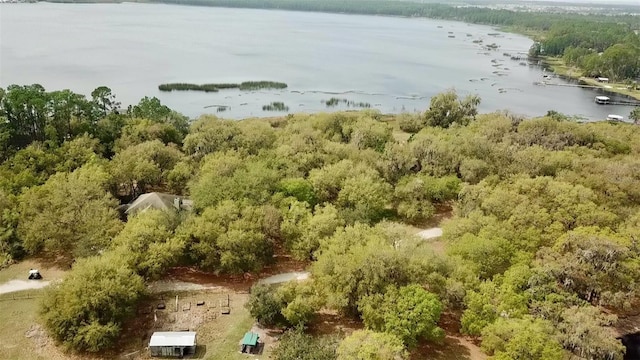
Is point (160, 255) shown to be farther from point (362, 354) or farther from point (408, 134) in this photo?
point (408, 134)

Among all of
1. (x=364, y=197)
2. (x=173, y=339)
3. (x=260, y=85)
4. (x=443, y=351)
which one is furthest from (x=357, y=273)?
(x=260, y=85)

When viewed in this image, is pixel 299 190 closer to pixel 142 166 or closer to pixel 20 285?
pixel 142 166

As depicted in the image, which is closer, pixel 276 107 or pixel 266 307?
pixel 266 307

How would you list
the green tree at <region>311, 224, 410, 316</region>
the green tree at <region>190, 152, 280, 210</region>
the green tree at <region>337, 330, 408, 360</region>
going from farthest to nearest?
the green tree at <region>190, 152, 280, 210</region>, the green tree at <region>311, 224, 410, 316</region>, the green tree at <region>337, 330, 408, 360</region>

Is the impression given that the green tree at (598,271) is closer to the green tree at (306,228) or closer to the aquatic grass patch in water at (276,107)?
the green tree at (306,228)

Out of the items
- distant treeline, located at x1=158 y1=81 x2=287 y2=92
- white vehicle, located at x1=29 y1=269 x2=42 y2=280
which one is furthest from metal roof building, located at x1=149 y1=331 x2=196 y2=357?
distant treeline, located at x1=158 y1=81 x2=287 y2=92

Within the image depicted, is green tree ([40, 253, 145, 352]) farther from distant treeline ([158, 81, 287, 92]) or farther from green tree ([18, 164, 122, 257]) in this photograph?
distant treeline ([158, 81, 287, 92])

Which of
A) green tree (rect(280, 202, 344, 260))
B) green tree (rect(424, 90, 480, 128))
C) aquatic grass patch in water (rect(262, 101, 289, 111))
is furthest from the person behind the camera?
aquatic grass patch in water (rect(262, 101, 289, 111))
